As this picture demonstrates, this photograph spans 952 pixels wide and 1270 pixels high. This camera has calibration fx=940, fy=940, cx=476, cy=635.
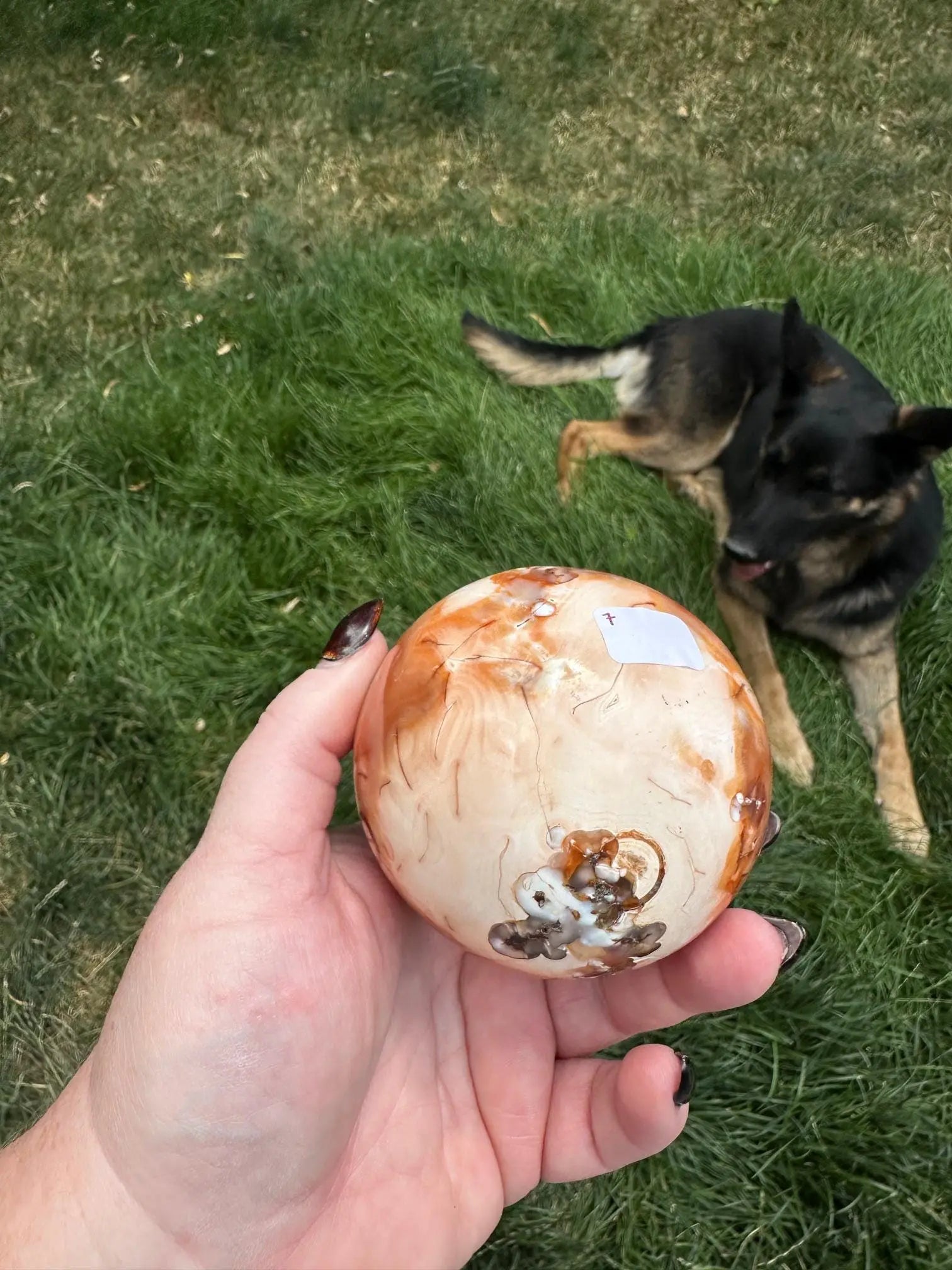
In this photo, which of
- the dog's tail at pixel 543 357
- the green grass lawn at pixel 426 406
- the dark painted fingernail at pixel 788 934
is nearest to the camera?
the dark painted fingernail at pixel 788 934

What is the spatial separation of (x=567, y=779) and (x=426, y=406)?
7.79ft

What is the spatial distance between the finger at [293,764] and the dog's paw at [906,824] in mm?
1840

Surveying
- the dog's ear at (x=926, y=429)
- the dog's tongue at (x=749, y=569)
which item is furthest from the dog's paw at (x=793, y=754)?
the dog's ear at (x=926, y=429)

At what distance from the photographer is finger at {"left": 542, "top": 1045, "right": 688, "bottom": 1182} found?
1.84 metres

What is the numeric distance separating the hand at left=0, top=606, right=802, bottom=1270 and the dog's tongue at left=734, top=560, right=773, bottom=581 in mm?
1698

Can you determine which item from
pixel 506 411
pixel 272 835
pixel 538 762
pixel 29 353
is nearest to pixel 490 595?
pixel 538 762

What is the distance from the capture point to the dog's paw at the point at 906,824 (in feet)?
9.25

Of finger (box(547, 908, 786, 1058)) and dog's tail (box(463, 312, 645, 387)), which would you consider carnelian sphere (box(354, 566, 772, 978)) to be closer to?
finger (box(547, 908, 786, 1058))

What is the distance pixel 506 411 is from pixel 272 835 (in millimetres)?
2227

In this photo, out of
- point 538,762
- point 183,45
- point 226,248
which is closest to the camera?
point 538,762

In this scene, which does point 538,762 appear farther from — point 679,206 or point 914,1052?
point 679,206

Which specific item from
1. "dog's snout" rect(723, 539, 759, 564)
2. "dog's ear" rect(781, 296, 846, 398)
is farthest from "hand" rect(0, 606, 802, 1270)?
"dog's ear" rect(781, 296, 846, 398)

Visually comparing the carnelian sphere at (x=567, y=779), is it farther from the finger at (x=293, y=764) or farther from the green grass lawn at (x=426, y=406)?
the green grass lawn at (x=426, y=406)

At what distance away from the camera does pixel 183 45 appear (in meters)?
4.92
